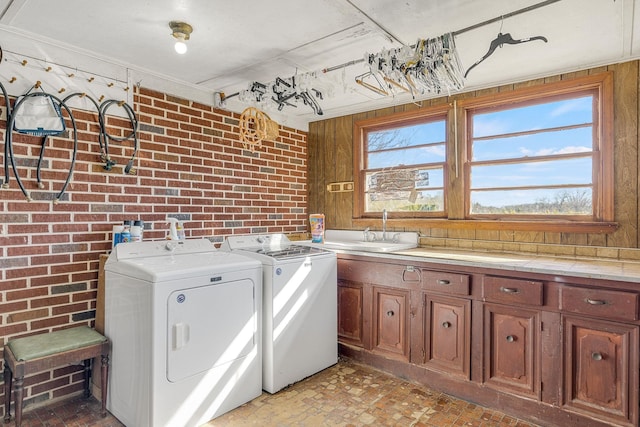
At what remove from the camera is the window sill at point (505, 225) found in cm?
259

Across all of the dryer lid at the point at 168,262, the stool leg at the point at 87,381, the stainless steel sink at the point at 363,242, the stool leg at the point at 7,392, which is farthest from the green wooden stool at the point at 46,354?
the stainless steel sink at the point at 363,242

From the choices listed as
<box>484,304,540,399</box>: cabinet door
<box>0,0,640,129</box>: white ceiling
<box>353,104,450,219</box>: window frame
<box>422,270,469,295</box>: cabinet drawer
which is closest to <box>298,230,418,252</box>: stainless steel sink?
<box>353,104,450,219</box>: window frame

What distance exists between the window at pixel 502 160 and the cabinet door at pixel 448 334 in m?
0.84

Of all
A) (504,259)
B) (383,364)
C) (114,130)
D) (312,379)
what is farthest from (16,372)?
(504,259)

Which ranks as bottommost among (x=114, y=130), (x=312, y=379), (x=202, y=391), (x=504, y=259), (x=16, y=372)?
(x=312, y=379)

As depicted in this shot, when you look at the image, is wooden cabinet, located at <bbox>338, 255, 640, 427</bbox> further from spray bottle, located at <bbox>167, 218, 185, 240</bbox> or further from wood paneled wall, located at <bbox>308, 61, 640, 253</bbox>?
spray bottle, located at <bbox>167, 218, 185, 240</bbox>

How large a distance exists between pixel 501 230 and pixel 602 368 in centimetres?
119

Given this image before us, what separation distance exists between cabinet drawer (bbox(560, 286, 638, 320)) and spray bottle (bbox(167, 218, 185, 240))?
2568 mm

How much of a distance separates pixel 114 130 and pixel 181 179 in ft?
1.95

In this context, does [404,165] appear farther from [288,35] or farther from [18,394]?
[18,394]

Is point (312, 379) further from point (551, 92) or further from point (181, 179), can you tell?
point (551, 92)

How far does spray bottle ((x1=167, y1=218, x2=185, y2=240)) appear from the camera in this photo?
2.79 m

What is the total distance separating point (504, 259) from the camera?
2.53 meters

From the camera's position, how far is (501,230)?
9.77 ft
